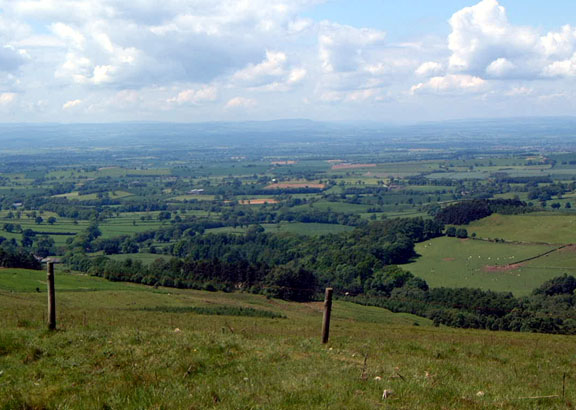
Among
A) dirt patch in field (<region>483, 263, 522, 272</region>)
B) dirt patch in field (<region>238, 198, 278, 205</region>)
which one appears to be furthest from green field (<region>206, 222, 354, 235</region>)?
dirt patch in field (<region>483, 263, 522, 272</region>)

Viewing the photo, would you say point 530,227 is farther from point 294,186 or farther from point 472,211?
point 294,186

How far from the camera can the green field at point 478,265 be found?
62.4m

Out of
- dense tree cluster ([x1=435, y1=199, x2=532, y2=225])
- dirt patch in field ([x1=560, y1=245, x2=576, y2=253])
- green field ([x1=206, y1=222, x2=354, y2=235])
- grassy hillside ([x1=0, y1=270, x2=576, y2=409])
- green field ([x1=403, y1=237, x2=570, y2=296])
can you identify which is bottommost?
green field ([x1=206, y1=222, x2=354, y2=235])

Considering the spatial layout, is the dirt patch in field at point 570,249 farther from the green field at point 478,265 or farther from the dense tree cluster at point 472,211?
the dense tree cluster at point 472,211

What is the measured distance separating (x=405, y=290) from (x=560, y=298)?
15.9m

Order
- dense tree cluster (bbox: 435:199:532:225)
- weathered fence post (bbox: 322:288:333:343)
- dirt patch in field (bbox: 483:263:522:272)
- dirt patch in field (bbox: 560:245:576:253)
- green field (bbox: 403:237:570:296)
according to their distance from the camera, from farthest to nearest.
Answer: dense tree cluster (bbox: 435:199:532:225)
dirt patch in field (bbox: 560:245:576:253)
dirt patch in field (bbox: 483:263:522:272)
green field (bbox: 403:237:570:296)
weathered fence post (bbox: 322:288:333:343)

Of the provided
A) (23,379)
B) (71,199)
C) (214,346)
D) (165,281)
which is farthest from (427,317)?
(71,199)

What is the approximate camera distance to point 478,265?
70.6m

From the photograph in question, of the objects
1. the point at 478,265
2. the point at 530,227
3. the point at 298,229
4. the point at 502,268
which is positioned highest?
the point at 530,227

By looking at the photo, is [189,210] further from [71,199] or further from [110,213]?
[71,199]

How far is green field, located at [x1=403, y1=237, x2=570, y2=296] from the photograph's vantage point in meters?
62.4

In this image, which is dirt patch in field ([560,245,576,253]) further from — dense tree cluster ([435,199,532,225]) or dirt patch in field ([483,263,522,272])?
dense tree cluster ([435,199,532,225])

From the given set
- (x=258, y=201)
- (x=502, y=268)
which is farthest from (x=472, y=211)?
(x=258, y=201)

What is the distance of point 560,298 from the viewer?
52219 millimetres
